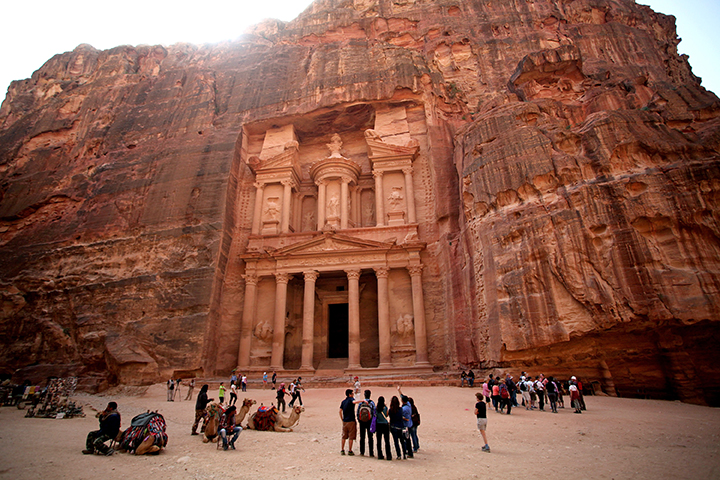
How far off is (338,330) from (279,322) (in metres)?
4.30

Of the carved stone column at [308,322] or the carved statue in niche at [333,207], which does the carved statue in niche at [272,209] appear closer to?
the carved statue in niche at [333,207]

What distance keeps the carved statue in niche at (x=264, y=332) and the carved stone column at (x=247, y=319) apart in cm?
44

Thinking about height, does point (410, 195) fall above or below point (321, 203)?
below

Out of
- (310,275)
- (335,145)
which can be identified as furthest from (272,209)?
(335,145)

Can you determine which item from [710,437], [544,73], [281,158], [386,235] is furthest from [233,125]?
[710,437]

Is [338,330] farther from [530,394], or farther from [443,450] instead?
[443,450]

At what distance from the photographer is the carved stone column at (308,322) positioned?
862 inches

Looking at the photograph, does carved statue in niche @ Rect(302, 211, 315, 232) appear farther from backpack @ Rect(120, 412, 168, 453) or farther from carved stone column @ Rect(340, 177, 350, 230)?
backpack @ Rect(120, 412, 168, 453)

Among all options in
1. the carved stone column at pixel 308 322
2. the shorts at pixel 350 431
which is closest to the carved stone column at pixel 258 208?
the carved stone column at pixel 308 322

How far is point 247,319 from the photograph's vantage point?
23.2 metres

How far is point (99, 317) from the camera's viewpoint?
22172 mm

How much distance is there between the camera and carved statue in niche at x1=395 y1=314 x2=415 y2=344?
22.0 m

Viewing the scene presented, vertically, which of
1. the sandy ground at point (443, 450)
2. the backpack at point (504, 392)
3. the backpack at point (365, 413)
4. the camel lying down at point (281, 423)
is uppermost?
the backpack at point (504, 392)

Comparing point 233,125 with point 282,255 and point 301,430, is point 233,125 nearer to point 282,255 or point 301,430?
point 282,255
